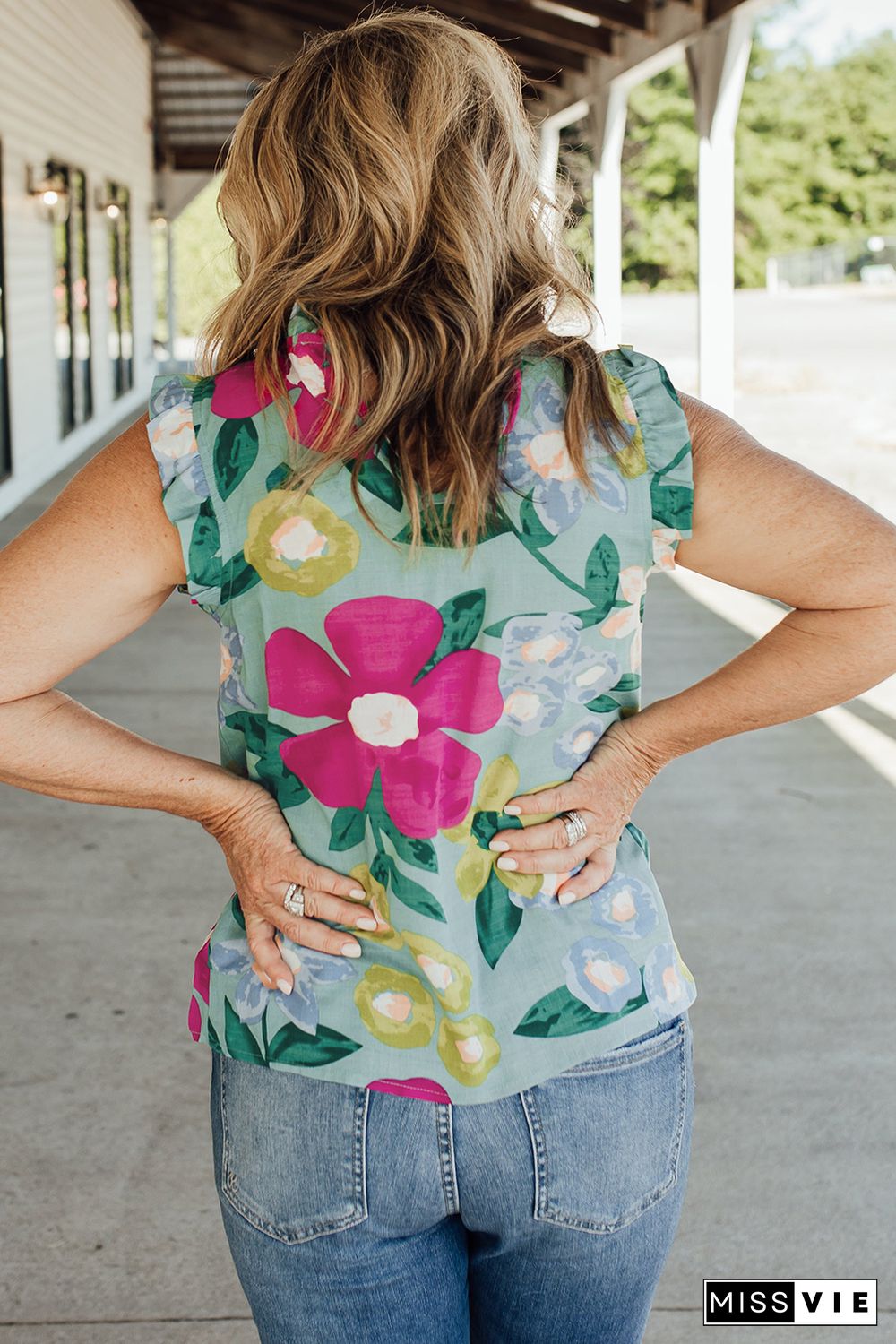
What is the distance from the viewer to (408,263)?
1.09 m

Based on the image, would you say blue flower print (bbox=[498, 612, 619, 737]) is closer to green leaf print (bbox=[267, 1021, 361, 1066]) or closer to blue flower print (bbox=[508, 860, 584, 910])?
blue flower print (bbox=[508, 860, 584, 910])

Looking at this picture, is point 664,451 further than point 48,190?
No

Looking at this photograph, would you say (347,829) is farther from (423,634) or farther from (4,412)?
(4,412)

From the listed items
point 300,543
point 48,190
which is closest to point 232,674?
point 300,543

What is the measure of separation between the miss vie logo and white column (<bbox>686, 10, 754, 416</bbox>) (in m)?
8.08

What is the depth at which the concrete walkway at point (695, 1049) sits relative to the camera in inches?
91.7

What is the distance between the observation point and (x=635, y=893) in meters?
1.20

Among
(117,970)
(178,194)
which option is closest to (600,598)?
(117,970)

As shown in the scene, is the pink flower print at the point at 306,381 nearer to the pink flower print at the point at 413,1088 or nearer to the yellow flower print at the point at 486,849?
the yellow flower print at the point at 486,849

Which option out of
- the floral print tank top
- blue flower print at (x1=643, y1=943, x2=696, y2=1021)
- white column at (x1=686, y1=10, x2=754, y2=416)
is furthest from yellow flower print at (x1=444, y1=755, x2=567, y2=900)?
white column at (x1=686, y1=10, x2=754, y2=416)

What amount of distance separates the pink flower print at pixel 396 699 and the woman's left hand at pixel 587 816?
2.3 inches

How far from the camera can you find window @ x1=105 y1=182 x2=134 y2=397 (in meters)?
16.2

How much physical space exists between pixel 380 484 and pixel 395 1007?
41cm

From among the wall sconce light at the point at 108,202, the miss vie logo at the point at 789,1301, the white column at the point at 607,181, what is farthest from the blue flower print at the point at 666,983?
the wall sconce light at the point at 108,202
